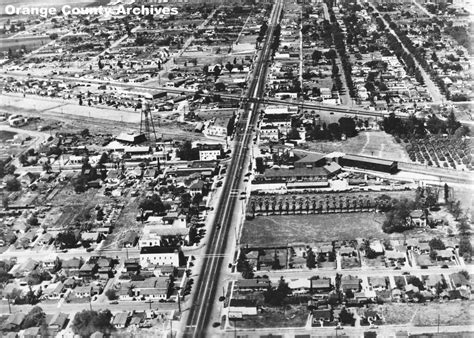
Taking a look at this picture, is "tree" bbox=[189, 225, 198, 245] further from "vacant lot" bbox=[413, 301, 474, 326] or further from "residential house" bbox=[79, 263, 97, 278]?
"vacant lot" bbox=[413, 301, 474, 326]

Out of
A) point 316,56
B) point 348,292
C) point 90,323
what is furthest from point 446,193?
point 316,56

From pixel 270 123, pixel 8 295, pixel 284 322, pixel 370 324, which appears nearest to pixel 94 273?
pixel 8 295

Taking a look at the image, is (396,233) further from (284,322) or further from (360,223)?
(284,322)

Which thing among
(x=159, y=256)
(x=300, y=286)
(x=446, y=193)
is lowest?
(x=159, y=256)

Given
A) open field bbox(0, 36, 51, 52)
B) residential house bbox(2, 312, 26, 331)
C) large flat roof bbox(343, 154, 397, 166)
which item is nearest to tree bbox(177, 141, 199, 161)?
large flat roof bbox(343, 154, 397, 166)

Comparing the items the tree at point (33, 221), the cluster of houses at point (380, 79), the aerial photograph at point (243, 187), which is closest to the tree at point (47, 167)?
the aerial photograph at point (243, 187)

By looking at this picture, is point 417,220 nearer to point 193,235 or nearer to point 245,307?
point 193,235
